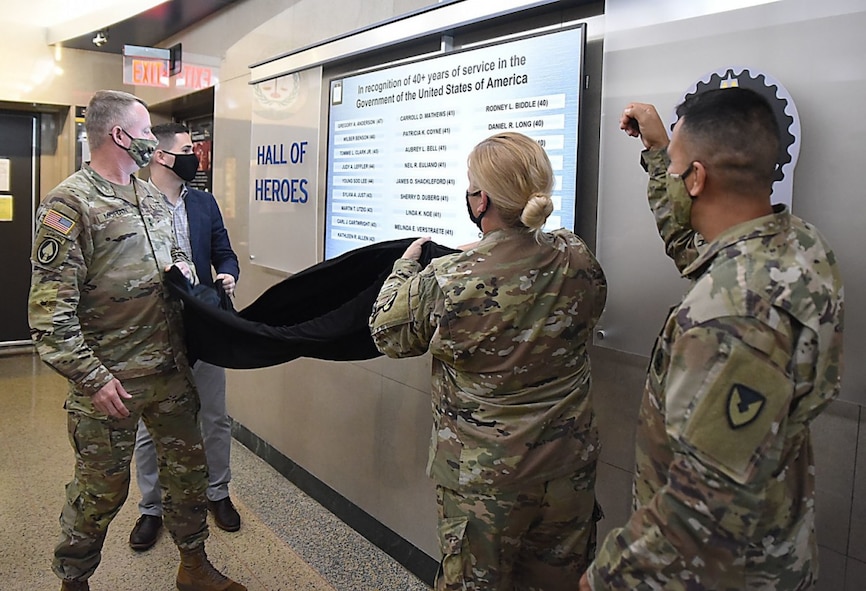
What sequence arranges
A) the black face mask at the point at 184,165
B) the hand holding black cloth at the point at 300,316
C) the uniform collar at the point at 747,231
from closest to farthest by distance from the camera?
the uniform collar at the point at 747,231 < the hand holding black cloth at the point at 300,316 < the black face mask at the point at 184,165

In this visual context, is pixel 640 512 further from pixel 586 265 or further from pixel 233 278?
pixel 233 278

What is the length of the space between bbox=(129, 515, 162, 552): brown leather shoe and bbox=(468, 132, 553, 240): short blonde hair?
2253mm

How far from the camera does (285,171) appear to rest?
3.68m

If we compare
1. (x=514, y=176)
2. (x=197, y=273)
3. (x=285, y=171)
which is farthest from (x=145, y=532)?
(x=514, y=176)

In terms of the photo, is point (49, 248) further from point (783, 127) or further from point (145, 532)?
point (783, 127)

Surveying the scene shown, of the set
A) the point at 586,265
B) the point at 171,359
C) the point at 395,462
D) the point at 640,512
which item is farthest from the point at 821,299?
the point at 395,462

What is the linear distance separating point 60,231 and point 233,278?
0.80 meters

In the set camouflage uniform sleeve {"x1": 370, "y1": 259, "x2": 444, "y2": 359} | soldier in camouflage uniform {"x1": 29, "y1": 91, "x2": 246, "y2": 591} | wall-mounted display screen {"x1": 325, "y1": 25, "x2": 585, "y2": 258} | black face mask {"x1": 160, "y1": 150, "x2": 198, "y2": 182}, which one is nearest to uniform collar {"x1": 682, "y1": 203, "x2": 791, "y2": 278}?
camouflage uniform sleeve {"x1": 370, "y1": 259, "x2": 444, "y2": 359}

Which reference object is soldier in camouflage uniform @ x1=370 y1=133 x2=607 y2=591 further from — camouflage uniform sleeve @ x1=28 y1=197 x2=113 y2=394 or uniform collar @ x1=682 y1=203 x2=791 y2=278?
camouflage uniform sleeve @ x1=28 y1=197 x2=113 y2=394

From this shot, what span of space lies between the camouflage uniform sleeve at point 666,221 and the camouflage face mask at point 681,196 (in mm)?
288

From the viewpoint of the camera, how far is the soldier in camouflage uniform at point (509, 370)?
1.62 metres

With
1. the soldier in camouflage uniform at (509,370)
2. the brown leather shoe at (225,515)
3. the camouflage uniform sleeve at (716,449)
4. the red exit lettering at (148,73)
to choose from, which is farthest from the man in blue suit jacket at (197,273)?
the red exit lettering at (148,73)

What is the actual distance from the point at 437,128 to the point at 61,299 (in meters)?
1.37

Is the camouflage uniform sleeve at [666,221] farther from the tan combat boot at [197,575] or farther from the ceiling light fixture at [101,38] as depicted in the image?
the ceiling light fixture at [101,38]
